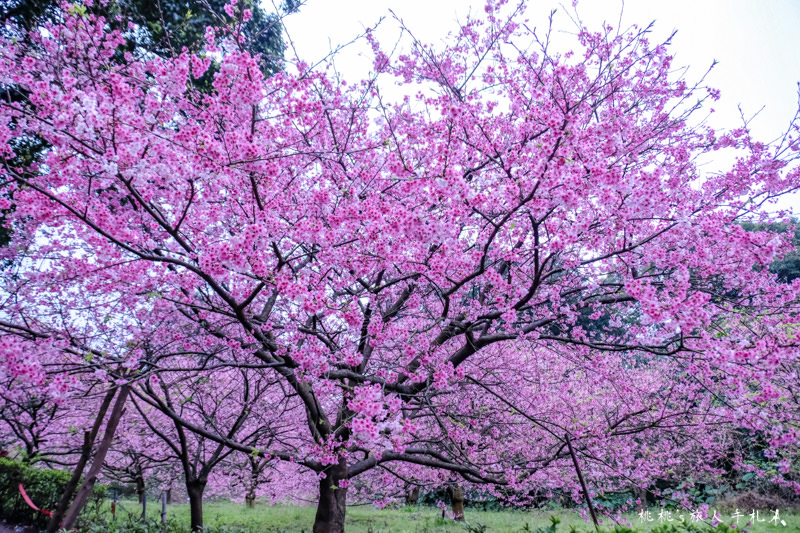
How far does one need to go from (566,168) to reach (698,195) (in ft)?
12.6

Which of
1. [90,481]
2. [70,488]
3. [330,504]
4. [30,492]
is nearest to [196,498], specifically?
[330,504]

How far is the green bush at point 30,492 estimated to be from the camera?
9312 mm

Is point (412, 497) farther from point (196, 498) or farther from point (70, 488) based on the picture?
point (70, 488)

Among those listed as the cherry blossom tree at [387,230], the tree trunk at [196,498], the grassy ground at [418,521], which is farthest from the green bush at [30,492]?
the cherry blossom tree at [387,230]

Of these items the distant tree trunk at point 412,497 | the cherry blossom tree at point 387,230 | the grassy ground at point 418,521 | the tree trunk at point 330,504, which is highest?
the cherry blossom tree at point 387,230

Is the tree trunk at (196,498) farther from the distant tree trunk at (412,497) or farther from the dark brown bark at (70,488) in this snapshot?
the distant tree trunk at (412,497)

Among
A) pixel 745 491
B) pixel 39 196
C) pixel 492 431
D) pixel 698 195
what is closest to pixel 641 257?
pixel 698 195

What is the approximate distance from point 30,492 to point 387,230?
33.3 feet

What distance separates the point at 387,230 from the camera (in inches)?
190

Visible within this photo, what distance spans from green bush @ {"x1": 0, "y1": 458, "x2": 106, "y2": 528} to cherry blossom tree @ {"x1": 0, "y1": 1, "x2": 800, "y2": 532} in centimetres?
406

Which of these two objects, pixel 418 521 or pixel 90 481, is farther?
pixel 418 521

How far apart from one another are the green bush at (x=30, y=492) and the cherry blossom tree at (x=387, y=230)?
4.06 metres

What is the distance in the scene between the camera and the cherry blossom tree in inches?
169

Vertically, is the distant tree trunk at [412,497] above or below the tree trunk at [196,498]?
below
